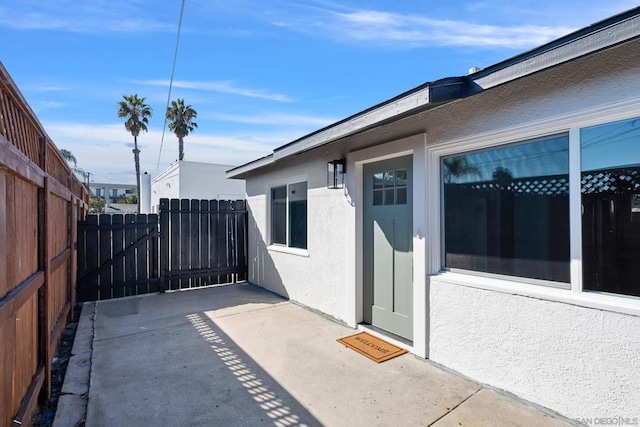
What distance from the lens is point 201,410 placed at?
102 inches

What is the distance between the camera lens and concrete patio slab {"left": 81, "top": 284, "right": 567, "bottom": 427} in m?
2.48

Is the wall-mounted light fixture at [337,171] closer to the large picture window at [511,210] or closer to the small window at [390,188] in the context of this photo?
the small window at [390,188]

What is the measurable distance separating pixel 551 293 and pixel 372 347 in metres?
1.99

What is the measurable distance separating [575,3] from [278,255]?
5504 millimetres

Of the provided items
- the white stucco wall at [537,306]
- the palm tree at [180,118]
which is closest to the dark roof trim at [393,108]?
the white stucco wall at [537,306]

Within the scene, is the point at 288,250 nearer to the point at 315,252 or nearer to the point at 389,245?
the point at 315,252

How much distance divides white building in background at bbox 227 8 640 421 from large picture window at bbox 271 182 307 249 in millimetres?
1513

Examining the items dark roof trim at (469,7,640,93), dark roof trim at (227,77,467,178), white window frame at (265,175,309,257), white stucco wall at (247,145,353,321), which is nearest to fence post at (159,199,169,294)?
white stucco wall at (247,145,353,321)

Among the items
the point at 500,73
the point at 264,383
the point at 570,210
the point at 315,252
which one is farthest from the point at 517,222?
the point at 315,252

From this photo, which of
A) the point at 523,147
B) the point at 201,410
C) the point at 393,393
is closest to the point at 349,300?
the point at 393,393

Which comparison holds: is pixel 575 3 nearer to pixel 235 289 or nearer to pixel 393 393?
pixel 393 393

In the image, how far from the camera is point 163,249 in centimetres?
704

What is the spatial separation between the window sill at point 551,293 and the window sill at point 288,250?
2.73 metres

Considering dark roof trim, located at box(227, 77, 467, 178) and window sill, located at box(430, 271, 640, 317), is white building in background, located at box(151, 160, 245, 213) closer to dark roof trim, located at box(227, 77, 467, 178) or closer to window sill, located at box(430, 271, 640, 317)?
dark roof trim, located at box(227, 77, 467, 178)
